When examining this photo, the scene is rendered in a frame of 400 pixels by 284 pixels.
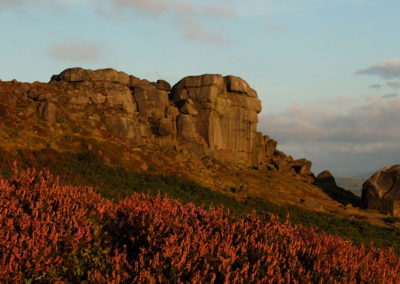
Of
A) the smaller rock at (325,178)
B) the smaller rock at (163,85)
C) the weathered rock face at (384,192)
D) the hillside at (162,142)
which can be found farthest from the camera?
the smaller rock at (325,178)

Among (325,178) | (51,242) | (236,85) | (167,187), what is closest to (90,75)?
(167,187)

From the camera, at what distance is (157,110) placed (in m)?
39.1

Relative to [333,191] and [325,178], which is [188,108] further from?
[325,178]

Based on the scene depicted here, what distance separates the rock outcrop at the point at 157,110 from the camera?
1223 inches

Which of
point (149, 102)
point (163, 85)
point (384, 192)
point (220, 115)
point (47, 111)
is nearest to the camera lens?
point (47, 111)

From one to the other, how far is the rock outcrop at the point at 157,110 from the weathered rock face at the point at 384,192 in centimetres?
1369

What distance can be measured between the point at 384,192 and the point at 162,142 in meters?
24.7

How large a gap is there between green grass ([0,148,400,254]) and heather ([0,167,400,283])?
15022 mm

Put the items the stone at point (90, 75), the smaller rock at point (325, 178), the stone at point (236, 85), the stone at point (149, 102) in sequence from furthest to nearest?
the smaller rock at point (325, 178), the stone at point (236, 85), the stone at point (149, 102), the stone at point (90, 75)

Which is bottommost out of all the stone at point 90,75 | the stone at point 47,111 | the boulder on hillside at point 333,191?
the boulder on hillside at point 333,191

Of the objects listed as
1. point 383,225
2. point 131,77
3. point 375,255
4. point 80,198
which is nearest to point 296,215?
point 383,225

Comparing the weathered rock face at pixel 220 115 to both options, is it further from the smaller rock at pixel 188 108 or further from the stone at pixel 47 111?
the stone at pixel 47 111

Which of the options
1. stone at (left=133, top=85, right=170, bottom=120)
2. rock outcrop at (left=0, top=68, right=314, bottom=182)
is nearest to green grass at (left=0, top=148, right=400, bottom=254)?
rock outcrop at (left=0, top=68, right=314, bottom=182)

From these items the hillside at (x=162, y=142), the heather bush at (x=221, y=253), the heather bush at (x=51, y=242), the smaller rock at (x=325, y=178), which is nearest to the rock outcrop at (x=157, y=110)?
the hillside at (x=162, y=142)
